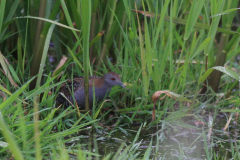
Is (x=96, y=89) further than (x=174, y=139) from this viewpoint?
Yes

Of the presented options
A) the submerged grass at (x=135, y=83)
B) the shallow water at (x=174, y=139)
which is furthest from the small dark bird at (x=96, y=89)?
the shallow water at (x=174, y=139)

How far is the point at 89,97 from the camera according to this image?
10.2ft

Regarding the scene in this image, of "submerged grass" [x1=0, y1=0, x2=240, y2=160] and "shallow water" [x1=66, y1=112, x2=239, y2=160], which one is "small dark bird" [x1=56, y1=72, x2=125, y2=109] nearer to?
"submerged grass" [x1=0, y1=0, x2=240, y2=160]

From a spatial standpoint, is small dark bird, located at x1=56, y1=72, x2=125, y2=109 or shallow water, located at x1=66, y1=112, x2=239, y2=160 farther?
small dark bird, located at x1=56, y1=72, x2=125, y2=109

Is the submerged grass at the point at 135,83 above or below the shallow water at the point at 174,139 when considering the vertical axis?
above

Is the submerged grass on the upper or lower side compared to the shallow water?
upper

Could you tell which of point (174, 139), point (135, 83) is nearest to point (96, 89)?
point (135, 83)

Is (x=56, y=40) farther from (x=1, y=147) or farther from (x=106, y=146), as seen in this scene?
(x=1, y=147)

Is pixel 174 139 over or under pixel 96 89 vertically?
under

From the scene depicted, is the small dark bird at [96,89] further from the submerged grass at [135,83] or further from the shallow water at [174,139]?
the shallow water at [174,139]

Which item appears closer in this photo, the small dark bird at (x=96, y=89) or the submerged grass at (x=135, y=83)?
the submerged grass at (x=135, y=83)

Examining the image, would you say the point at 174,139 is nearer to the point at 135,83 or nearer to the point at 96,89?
the point at 135,83

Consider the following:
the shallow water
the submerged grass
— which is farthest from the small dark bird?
the shallow water

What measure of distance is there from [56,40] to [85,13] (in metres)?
1.36
